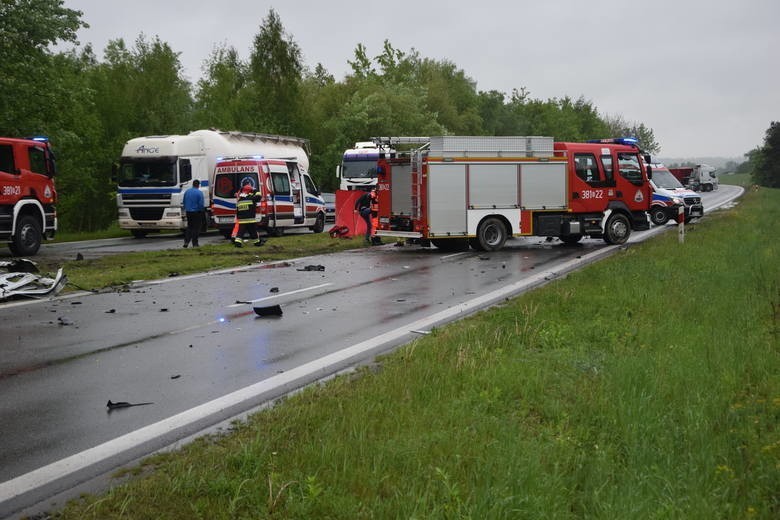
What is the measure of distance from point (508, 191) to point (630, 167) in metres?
3.77

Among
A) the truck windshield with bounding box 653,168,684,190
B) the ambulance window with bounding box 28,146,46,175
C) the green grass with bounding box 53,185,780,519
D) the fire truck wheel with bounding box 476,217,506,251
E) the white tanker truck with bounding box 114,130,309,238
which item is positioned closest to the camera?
the green grass with bounding box 53,185,780,519

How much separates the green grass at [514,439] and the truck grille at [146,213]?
22.3 m

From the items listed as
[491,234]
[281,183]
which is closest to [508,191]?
[491,234]

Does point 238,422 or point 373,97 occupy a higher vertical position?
point 373,97

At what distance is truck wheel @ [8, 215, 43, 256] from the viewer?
21.5 metres

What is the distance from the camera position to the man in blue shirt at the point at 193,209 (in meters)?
23.3

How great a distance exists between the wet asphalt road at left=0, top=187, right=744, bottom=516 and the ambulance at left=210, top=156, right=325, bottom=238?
11.0m

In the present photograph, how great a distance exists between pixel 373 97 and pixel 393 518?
6055 cm

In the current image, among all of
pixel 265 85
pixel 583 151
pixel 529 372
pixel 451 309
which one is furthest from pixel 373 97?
pixel 529 372

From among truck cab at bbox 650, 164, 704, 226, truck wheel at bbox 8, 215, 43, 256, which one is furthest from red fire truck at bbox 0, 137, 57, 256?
truck cab at bbox 650, 164, 704, 226

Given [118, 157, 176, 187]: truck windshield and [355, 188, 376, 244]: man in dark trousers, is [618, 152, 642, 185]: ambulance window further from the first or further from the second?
[118, 157, 176, 187]: truck windshield

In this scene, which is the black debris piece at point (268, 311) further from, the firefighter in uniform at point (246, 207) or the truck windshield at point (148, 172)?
the truck windshield at point (148, 172)

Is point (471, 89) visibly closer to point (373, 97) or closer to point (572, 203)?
point (373, 97)

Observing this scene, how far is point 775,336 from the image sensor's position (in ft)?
29.0
